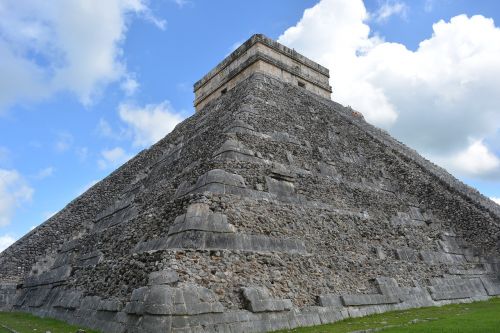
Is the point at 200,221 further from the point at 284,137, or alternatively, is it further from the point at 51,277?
the point at 51,277

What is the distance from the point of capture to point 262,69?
18391 mm

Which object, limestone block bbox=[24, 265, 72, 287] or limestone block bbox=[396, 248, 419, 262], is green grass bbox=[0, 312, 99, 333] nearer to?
limestone block bbox=[24, 265, 72, 287]

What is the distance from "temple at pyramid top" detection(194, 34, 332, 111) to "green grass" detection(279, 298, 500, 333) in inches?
475

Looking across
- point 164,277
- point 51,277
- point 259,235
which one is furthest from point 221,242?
point 51,277

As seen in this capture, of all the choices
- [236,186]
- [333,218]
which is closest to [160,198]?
[236,186]

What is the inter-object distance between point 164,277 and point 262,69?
513 inches

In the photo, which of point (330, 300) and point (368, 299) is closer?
point (330, 300)

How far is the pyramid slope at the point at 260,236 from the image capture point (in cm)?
766

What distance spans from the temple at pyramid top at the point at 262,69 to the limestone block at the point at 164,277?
12.6 m

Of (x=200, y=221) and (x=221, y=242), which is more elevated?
(x=200, y=221)

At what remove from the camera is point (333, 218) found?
10977mm

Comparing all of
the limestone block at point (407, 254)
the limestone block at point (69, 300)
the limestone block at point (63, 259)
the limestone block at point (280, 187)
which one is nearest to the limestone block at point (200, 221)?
the limestone block at point (280, 187)

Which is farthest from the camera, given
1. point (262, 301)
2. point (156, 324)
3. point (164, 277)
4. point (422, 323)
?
point (422, 323)

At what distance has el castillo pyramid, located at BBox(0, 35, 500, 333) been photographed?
25.2 ft
